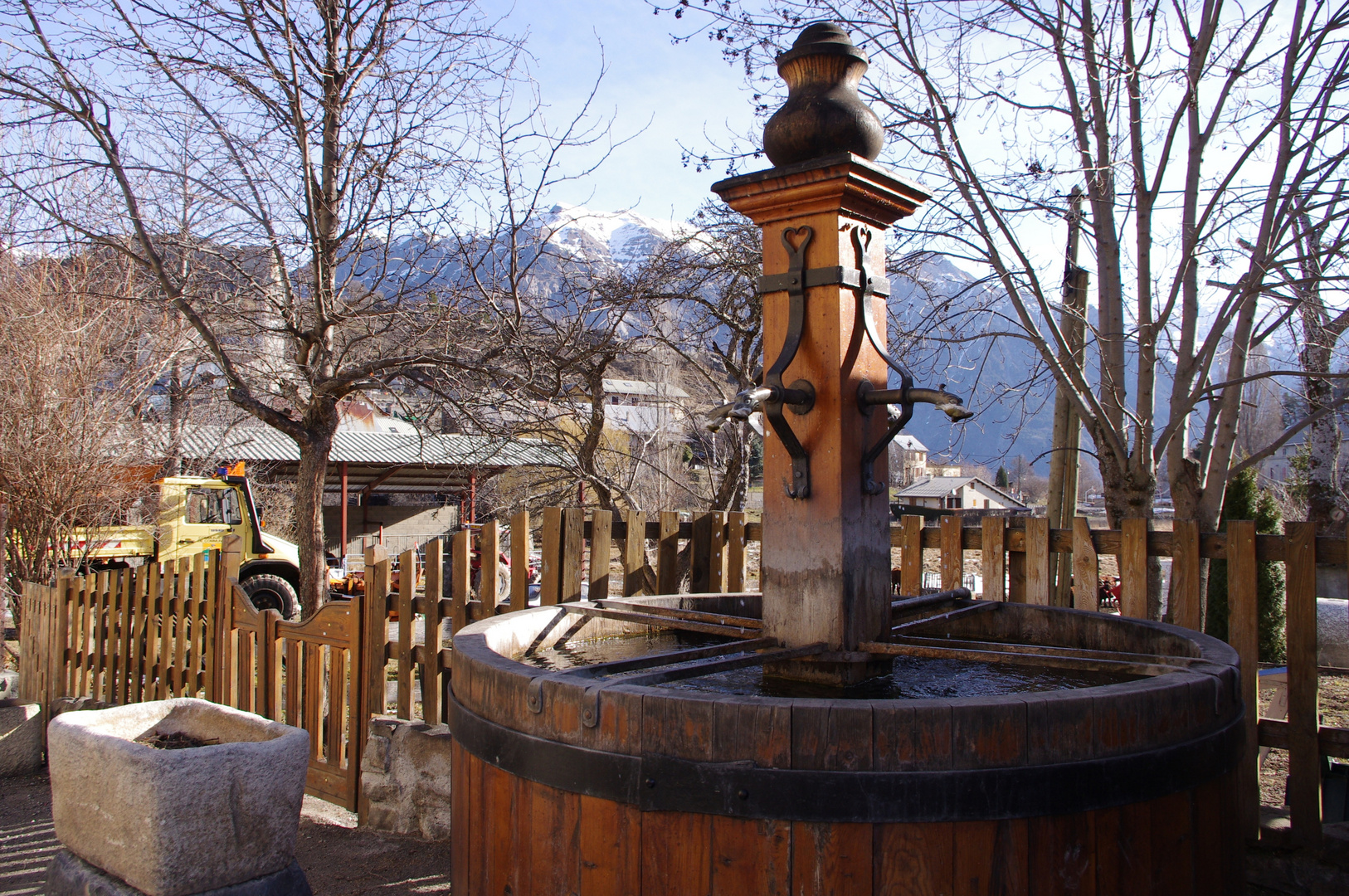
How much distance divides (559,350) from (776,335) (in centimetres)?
535

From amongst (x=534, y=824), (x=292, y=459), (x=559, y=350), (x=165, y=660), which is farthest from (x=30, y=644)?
(x=292, y=459)

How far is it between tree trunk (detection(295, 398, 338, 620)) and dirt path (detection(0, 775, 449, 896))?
3596 mm

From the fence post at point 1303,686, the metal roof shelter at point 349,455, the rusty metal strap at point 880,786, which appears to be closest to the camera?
the rusty metal strap at point 880,786

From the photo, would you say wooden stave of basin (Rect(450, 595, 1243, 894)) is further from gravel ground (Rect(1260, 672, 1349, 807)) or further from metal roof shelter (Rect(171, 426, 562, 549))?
metal roof shelter (Rect(171, 426, 562, 549))

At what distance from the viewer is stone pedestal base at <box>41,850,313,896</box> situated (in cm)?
307

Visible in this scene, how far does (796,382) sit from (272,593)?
13.8 meters

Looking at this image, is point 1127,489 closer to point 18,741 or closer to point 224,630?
point 224,630

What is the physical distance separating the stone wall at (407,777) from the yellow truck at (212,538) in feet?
30.8

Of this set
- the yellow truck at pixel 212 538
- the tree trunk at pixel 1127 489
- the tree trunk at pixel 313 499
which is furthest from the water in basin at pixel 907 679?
the yellow truck at pixel 212 538

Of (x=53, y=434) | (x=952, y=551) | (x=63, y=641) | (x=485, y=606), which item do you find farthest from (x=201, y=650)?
(x=952, y=551)

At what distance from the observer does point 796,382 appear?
2.73 m

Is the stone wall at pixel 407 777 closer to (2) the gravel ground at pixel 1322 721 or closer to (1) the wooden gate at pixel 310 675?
(1) the wooden gate at pixel 310 675

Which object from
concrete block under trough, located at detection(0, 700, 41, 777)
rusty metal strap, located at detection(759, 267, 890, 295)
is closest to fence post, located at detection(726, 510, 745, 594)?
rusty metal strap, located at detection(759, 267, 890, 295)

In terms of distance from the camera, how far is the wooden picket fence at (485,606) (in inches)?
144
